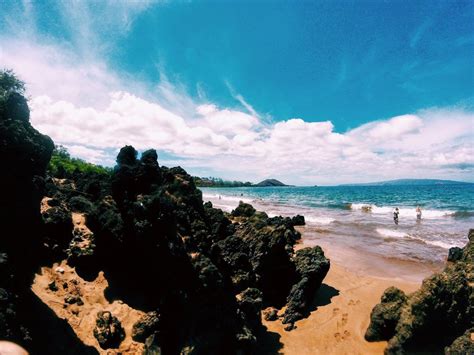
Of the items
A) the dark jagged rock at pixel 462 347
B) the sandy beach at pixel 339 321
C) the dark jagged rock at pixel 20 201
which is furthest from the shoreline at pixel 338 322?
the dark jagged rock at pixel 20 201

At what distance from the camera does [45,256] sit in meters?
7.52

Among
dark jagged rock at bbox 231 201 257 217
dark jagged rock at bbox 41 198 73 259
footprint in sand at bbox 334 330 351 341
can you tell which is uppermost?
dark jagged rock at bbox 41 198 73 259

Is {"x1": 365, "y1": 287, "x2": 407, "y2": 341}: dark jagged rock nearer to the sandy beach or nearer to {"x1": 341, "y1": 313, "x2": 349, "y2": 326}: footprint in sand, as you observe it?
the sandy beach

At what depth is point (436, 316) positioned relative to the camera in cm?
682

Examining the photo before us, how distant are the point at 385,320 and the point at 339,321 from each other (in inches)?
59.9

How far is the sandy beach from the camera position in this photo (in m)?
7.71

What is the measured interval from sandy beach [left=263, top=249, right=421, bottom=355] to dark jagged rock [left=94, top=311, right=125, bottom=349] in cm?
428

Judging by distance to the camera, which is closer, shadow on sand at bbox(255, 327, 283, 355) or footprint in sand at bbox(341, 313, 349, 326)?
shadow on sand at bbox(255, 327, 283, 355)

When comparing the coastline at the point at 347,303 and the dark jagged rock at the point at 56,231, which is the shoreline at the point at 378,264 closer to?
the coastline at the point at 347,303

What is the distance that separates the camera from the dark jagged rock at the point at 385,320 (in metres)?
7.88

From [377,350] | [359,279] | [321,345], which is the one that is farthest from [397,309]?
[359,279]

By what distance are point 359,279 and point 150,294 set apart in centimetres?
972

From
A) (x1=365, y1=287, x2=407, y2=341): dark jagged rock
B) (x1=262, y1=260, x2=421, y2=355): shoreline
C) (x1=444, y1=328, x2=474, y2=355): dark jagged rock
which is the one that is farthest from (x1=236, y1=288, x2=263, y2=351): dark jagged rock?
(x1=444, y1=328, x2=474, y2=355): dark jagged rock

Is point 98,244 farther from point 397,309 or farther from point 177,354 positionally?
point 397,309
